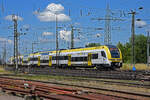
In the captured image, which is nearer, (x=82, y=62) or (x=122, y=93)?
(x=122, y=93)

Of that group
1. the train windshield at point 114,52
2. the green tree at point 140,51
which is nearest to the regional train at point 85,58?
the train windshield at point 114,52

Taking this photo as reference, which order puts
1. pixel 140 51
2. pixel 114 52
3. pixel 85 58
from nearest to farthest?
pixel 114 52, pixel 85 58, pixel 140 51

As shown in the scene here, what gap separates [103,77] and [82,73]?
3739 mm

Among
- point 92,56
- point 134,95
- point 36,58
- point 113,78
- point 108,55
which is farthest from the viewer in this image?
point 36,58

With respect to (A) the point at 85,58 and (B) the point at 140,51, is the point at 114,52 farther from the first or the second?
(B) the point at 140,51

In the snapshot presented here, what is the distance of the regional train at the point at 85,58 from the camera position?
30.6m

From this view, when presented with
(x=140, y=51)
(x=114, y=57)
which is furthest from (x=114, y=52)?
(x=140, y=51)

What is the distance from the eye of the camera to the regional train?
100ft

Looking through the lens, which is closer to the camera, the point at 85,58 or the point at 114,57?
the point at 114,57

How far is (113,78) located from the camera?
2181 cm

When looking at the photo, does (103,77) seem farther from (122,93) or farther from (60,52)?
(60,52)

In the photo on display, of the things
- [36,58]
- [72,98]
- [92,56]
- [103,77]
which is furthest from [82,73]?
[36,58]

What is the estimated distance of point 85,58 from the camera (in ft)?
111

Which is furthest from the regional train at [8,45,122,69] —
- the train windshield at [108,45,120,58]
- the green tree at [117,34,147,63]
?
the green tree at [117,34,147,63]
